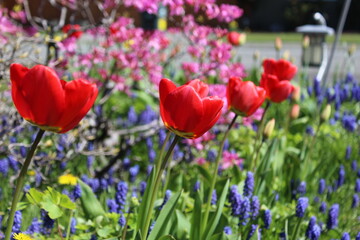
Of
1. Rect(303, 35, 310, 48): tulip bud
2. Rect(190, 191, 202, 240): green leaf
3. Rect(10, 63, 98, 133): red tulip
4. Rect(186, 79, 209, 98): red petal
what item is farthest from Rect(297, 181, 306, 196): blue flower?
Rect(303, 35, 310, 48): tulip bud

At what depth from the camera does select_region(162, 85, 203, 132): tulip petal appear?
4.92 ft

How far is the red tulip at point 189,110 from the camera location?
1.50m

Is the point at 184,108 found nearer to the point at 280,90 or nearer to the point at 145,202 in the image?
the point at 145,202

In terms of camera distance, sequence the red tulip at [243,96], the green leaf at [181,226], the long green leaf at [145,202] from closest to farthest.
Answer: the long green leaf at [145,202]
the red tulip at [243,96]
the green leaf at [181,226]

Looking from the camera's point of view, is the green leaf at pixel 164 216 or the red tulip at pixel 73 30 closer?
the green leaf at pixel 164 216

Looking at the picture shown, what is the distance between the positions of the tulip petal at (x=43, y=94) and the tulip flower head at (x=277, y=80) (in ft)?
4.47

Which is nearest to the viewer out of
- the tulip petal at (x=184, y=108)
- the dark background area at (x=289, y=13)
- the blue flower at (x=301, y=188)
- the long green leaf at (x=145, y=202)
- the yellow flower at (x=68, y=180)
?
the tulip petal at (x=184, y=108)

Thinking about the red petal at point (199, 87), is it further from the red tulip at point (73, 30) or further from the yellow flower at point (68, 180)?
the red tulip at point (73, 30)

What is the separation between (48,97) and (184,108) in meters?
0.35

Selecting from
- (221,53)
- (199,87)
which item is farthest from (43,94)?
(221,53)

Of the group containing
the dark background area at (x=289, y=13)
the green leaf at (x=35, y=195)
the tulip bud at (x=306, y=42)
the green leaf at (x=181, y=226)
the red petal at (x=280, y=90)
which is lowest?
the dark background area at (x=289, y=13)

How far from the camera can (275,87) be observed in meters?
2.55

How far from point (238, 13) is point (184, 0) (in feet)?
1.18

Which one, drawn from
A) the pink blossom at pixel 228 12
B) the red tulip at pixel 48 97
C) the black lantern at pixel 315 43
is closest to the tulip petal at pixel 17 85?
the red tulip at pixel 48 97
